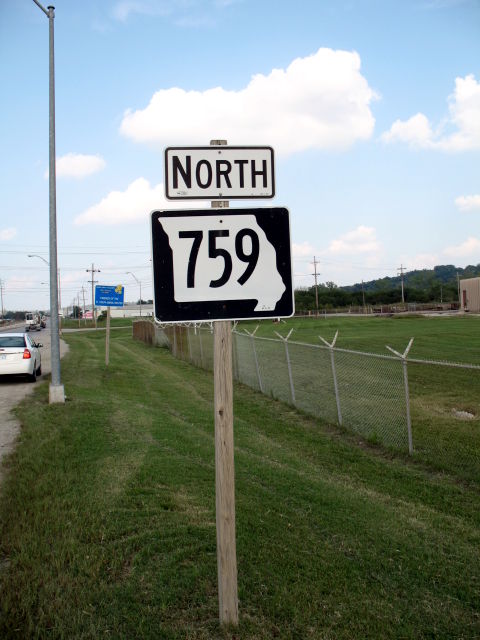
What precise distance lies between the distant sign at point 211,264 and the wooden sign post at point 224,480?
12 centimetres

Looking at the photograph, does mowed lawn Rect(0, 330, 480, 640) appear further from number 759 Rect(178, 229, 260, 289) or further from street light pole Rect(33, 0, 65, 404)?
street light pole Rect(33, 0, 65, 404)

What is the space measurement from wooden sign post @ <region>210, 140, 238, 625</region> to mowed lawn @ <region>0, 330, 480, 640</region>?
7.7 inches

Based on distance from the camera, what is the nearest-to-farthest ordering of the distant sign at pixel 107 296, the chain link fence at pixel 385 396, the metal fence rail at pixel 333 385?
the chain link fence at pixel 385 396 → the metal fence rail at pixel 333 385 → the distant sign at pixel 107 296

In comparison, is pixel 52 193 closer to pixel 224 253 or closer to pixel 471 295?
pixel 224 253

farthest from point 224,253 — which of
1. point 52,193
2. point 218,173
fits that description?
point 52,193

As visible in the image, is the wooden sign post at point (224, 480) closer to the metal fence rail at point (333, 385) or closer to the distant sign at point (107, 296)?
the metal fence rail at point (333, 385)

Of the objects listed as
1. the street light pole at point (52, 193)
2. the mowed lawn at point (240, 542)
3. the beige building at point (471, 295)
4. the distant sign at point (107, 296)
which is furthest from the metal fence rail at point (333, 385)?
the beige building at point (471, 295)

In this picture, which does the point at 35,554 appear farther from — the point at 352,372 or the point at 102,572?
the point at 352,372

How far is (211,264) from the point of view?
134 inches

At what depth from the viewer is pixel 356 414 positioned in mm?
10203

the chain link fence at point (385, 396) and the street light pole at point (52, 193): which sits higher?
the street light pole at point (52, 193)

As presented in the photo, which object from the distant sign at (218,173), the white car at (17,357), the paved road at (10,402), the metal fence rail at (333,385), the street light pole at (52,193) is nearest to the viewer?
the distant sign at (218,173)

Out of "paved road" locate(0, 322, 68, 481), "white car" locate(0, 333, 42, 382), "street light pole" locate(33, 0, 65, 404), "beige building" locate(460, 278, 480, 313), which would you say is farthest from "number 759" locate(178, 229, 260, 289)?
"beige building" locate(460, 278, 480, 313)

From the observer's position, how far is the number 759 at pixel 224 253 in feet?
11.1
